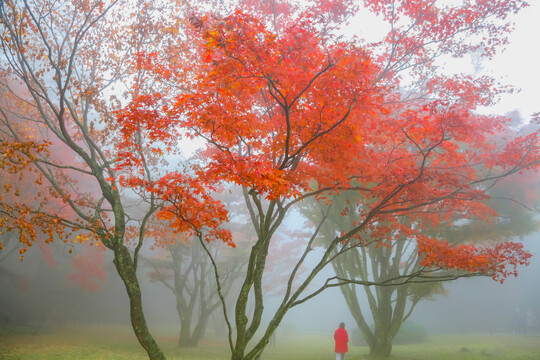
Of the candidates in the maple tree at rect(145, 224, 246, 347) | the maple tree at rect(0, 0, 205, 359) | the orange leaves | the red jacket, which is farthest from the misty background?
the orange leaves

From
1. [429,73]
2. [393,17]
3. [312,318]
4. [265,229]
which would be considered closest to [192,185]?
[265,229]

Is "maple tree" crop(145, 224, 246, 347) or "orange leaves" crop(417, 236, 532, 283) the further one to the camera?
"maple tree" crop(145, 224, 246, 347)

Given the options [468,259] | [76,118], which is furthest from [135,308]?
[468,259]

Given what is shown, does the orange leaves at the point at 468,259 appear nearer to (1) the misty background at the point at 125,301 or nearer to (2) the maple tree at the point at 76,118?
(2) the maple tree at the point at 76,118

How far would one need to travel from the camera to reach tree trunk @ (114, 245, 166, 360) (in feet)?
19.6

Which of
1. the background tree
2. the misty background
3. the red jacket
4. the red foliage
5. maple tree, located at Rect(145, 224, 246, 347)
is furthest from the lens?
the misty background

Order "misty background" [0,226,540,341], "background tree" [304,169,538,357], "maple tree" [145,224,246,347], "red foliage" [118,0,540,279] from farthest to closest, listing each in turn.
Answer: "misty background" [0,226,540,341]
"maple tree" [145,224,246,347]
"background tree" [304,169,538,357]
"red foliage" [118,0,540,279]

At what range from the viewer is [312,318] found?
46875 mm

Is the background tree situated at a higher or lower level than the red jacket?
higher

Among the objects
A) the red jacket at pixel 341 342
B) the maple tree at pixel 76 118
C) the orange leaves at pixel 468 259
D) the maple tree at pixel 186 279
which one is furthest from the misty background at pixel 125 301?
the orange leaves at pixel 468 259

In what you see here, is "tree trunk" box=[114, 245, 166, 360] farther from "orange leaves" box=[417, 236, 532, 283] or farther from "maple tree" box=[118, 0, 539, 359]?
"orange leaves" box=[417, 236, 532, 283]

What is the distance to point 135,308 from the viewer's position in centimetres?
602

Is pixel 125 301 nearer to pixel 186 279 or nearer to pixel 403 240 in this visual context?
pixel 186 279

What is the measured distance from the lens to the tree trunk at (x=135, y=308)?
5.96 metres
